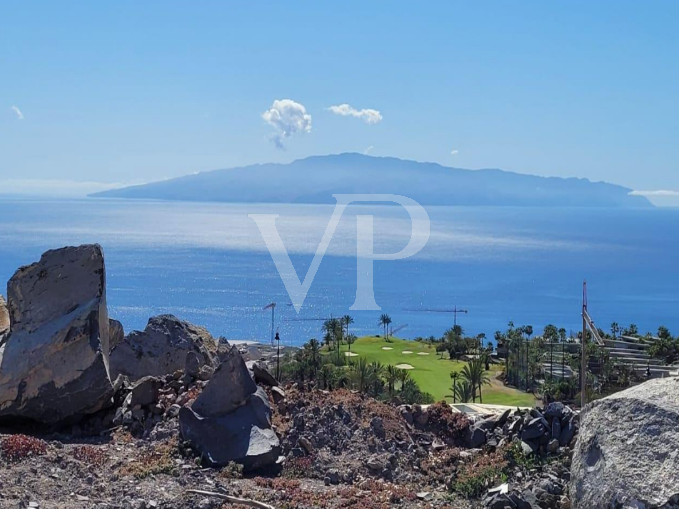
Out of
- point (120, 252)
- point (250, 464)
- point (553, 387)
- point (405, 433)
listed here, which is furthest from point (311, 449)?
point (120, 252)

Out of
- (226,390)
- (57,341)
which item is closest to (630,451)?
(226,390)

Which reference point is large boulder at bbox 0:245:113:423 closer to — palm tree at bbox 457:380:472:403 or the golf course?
palm tree at bbox 457:380:472:403

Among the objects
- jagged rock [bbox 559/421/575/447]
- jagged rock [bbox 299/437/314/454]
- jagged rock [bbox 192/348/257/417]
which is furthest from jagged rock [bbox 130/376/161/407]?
jagged rock [bbox 559/421/575/447]

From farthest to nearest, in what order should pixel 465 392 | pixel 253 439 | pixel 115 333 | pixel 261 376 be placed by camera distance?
pixel 465 392
pixel 115 333
pixel 261 376
pixel 253 439

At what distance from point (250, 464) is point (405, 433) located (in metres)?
3.11

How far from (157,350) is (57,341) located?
351cm

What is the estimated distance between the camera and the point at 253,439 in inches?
448

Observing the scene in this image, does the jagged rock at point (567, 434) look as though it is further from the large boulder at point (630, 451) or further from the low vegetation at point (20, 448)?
the low vegetation at point (20, 448)

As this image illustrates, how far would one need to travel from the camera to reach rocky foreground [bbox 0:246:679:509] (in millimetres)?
8727

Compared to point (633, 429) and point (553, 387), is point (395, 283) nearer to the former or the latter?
point (553, 387)

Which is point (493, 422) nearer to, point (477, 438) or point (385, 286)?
point (477, 438)

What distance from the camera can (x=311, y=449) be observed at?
11.7 meters

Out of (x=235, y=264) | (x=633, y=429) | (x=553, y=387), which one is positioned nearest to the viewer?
(x=633, y=429)

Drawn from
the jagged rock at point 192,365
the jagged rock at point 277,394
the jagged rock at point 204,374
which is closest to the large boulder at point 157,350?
the jagged rock at point 192,365
